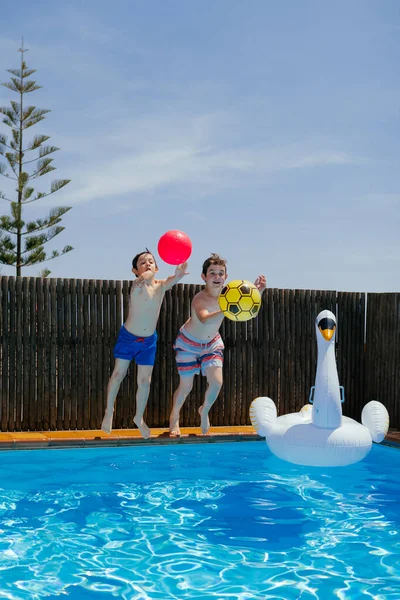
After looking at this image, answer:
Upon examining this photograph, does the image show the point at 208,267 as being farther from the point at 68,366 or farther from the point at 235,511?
the point at 235,511

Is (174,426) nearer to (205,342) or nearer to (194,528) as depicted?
(205,342)

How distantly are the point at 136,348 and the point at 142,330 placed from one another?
203mm

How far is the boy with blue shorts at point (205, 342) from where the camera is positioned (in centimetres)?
827

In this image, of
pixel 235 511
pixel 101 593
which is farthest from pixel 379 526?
pixel 101 593

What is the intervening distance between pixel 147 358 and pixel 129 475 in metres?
1.60

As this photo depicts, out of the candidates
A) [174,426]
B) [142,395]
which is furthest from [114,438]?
[174,426]

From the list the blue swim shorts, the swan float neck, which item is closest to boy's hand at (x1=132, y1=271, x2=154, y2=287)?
the blue swim shorts

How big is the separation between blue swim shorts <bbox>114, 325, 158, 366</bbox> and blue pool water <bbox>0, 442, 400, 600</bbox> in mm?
1049

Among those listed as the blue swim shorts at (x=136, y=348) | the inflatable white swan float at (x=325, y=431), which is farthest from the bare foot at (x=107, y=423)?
the inflatable white swan float at (x=325, y=431)

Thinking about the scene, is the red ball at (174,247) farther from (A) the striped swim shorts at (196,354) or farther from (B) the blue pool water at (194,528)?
(B) the blue pool water at (194,528)

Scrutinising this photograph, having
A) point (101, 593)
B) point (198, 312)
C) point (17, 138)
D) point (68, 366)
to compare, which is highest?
point (17, 138)

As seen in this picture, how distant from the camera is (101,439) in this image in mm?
8195

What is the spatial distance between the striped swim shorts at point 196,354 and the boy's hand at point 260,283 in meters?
0.95

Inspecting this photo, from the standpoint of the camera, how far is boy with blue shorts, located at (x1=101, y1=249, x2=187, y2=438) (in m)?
8.14
